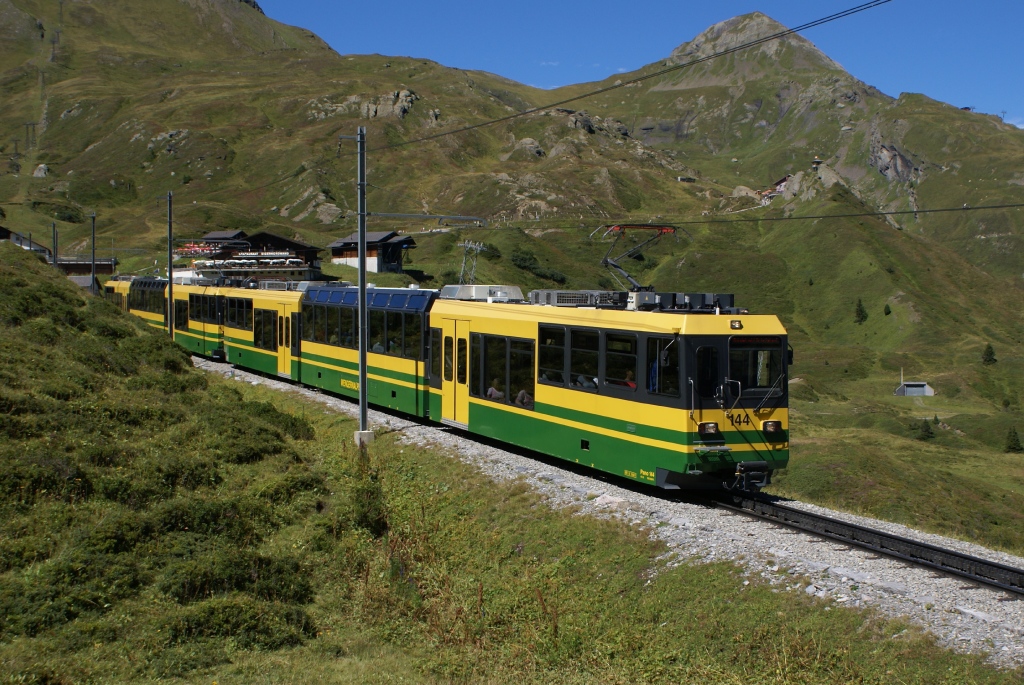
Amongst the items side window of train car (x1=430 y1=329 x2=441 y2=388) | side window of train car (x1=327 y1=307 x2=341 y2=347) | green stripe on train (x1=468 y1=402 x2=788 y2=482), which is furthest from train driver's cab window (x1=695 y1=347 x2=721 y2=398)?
side window of train car (x1=327 y1=307 x2=341 y2=347)

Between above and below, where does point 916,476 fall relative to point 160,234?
below

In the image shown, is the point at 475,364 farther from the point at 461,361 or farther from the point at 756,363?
the point at 756,363

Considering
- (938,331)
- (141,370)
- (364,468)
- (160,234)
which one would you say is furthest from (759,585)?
(160,234)

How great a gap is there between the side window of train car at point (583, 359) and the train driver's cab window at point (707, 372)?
239 centimetres

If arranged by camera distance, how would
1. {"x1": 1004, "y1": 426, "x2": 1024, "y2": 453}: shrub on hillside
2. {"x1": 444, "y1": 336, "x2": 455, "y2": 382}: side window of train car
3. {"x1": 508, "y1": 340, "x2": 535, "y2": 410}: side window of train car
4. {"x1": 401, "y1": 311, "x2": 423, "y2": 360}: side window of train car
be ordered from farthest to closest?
{"x1": 1004, "y1": 426, "x2": 1024, "y2": 453}: shrub on hillside < {"x1": 401, "y1": 311, "x2": 423, "y2": 360}: side window of train car < {"x1": 444, "y1": 336, "x2": 455, "y2": 382}: side window of train car < {"x1": 508, "y1": 340, "x2": 535, "y2": 410}: side window of train car

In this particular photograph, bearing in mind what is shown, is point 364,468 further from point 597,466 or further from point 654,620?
point 654,620

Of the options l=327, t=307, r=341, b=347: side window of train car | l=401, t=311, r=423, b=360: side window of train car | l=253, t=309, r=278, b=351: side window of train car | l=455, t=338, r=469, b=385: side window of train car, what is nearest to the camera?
l=455, t=338, r=469, b=385: side window of train car

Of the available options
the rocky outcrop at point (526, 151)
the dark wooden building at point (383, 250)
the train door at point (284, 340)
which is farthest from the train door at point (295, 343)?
the rocky outcrop at point (526, 151)

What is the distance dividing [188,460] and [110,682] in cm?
880

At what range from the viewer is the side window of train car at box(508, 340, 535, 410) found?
19.3 meters

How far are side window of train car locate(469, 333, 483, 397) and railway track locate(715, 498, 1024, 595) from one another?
7275mm

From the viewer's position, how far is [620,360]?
1652cm

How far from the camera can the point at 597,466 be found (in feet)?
56.9

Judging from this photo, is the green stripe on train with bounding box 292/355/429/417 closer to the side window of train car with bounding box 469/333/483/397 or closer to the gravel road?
the side window of train car with bounding box 469/333/483/397
